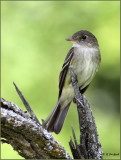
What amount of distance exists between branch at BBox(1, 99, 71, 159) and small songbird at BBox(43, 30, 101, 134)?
136 centimetres

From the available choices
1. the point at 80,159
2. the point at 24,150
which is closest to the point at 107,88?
the point at 80,159

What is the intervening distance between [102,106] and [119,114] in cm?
27

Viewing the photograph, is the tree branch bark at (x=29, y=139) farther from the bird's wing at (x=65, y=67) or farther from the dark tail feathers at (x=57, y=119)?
the bird's wing at (x=65, y=67)

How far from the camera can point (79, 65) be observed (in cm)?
Answer: 410

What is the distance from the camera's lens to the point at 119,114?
4.37 metres

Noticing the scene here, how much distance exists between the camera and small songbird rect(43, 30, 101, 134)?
13.4ft

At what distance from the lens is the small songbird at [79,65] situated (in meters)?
4.10

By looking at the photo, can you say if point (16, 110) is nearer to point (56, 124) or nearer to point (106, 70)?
point (56, 124)

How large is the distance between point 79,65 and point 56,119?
82 centimetres

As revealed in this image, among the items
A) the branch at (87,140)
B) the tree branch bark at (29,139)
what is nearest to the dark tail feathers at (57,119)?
the branch at (87,140)

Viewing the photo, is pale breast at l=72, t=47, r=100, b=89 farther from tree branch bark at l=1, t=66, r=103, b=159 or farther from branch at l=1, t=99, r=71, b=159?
branch at l=1, t=99, r=71, b=159

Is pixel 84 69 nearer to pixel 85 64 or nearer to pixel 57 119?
pixel 85 64

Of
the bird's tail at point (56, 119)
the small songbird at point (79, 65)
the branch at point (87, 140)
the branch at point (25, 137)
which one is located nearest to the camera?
the branch at point (25, 137)

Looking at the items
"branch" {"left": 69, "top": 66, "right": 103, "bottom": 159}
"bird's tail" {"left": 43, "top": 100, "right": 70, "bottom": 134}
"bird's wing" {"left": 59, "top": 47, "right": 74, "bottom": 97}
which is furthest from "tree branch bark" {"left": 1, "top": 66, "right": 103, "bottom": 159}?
"bird's wing" {"left": 59, "top": 47, "right": 74, "bottom": 97}
